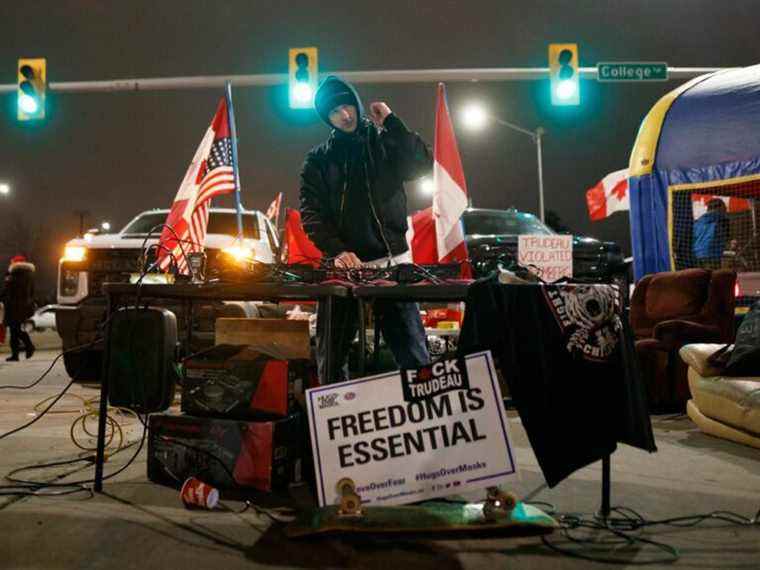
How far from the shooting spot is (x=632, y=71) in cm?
1192

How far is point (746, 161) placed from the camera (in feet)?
28.4

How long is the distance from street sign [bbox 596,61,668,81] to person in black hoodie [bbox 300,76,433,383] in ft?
30.9

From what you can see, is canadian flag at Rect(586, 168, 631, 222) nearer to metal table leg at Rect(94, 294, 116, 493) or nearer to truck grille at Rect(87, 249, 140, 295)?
truck grille at Rect(87, 249, 140, 295)

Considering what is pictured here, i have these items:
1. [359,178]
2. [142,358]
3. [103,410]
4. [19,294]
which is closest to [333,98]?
[359,178]

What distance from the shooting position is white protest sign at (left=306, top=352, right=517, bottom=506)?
8.56 feet

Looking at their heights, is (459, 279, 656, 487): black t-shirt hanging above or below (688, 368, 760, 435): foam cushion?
above

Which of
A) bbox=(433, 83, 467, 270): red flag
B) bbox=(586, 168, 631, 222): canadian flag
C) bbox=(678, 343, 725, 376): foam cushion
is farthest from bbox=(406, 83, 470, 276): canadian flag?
bbox=(586, 168, 631, 222): canadian flag

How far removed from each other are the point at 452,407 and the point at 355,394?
41 cm

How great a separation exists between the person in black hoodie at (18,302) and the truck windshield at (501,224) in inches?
329

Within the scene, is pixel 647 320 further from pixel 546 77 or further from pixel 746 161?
pixel 546 77

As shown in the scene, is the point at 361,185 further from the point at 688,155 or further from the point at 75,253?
the point at 688,155

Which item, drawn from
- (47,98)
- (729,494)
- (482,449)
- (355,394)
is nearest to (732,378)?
(729,494)

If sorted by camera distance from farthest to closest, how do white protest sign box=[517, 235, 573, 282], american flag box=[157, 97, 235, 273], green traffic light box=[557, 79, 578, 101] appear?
green traffic light box=[557, 79, 578, 101] → white protest sign box=[517, 235, 573, 282] → american flag box=[157, 97, 235, 273]

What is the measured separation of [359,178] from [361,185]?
5 centimetres
